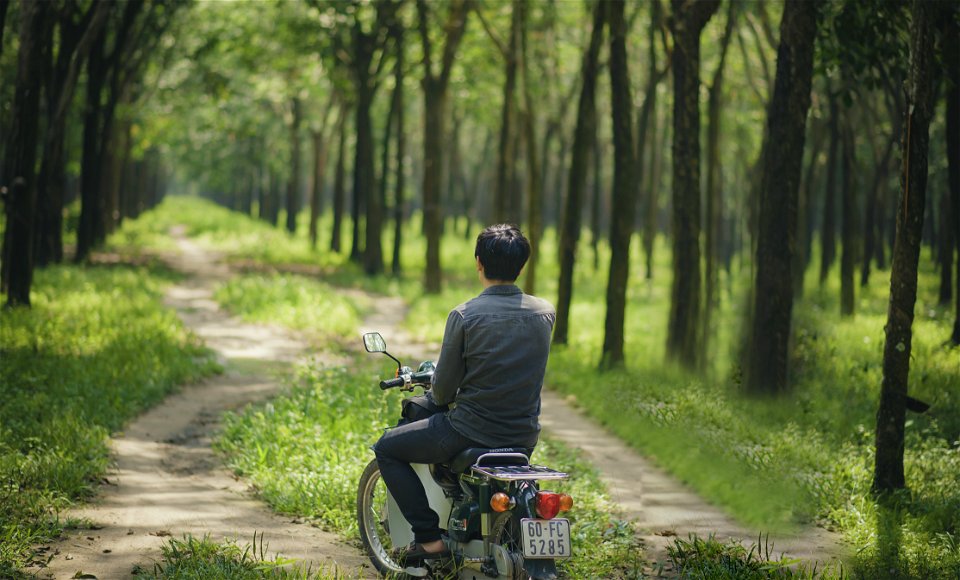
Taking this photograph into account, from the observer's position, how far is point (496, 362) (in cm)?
520

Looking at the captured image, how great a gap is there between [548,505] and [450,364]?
874 mm

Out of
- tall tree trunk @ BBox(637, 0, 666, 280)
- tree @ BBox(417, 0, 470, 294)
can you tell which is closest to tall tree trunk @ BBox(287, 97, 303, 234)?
tree @ BBox(417, 0, 470, 294)

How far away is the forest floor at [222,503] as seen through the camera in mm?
6320

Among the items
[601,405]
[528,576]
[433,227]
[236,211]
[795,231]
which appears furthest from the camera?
[236,211]

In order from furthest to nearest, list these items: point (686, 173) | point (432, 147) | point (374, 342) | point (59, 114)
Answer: point (432, 147) < point (59, 114) < point (686, 173) < point (374, 342)

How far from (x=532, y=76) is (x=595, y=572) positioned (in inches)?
1054

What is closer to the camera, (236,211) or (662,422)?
(662,422)

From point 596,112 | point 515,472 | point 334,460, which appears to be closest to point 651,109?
point 596,112

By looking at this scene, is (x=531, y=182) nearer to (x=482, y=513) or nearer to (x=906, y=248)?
(x=906, y=248)

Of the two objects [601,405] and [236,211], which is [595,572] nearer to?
[601,405]

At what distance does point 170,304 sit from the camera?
66.2 feet

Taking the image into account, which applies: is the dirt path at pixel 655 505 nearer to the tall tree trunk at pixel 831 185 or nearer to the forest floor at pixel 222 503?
the forest floor at pixel 222 503

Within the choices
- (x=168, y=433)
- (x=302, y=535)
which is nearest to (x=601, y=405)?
(x=168, y=433)

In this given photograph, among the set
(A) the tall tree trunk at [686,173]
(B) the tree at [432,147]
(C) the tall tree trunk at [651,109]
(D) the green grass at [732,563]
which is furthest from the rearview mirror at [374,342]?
(B) the tree at [432,147]
